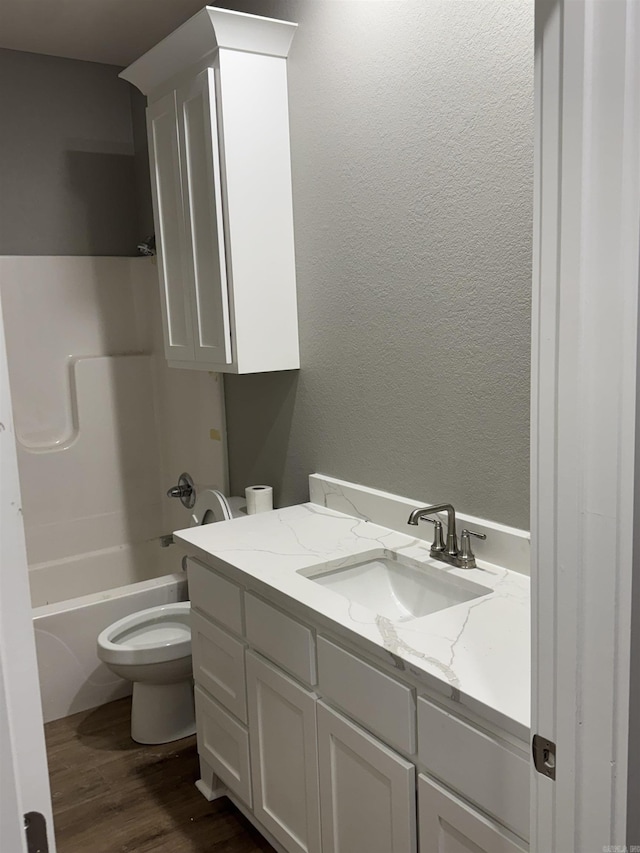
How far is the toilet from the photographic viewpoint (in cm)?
257

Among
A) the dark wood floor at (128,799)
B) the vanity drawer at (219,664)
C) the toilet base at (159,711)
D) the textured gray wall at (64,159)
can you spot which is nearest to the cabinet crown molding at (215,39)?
the textured gray wall at (64,159)

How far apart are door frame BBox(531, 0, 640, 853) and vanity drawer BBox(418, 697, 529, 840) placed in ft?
0.98

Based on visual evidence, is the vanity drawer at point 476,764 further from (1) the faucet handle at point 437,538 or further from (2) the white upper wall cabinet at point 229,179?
(2) the white upper wall cabinet at point 229,179

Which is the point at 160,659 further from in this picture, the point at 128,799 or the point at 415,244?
the point at 415,244

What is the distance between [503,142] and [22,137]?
8.02 feet

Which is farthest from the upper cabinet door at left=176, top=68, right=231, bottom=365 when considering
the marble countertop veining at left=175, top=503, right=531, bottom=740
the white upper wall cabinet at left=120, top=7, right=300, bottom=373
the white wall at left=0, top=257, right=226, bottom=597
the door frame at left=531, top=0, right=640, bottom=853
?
the door frame at left=531, top=0, right=640, bottom=853

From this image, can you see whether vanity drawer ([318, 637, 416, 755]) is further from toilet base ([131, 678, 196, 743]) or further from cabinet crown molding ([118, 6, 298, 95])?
cabinet crown molding ([118, 6, 298, 95])

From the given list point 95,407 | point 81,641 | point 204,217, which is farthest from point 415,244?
point 95,407

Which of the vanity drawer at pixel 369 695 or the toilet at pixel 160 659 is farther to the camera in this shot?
the toilet at pixel 160 659

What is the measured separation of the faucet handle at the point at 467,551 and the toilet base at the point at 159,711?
1269 millimetres

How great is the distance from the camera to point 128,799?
7.86 ft

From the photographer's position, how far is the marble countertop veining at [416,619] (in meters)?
1.34

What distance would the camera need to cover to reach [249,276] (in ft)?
7.94

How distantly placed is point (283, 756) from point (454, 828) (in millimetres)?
644
